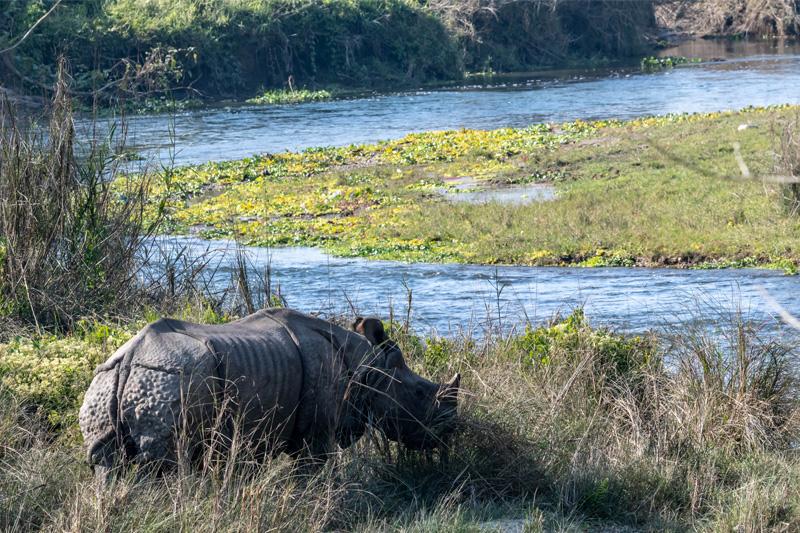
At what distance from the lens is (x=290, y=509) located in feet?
16.9

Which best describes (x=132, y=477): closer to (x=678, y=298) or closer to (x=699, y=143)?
(x=678, y=298)

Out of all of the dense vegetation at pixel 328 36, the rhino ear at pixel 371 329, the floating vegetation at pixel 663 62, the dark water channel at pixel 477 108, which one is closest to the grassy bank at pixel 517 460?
the rhino ear at pixel 371 329

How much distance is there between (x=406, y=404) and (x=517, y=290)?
28.5 feet

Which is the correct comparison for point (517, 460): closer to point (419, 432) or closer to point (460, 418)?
point (460, 418)

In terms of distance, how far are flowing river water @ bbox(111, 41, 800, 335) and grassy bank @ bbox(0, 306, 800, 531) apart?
0.88 m

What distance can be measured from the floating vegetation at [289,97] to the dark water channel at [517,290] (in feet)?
87.5

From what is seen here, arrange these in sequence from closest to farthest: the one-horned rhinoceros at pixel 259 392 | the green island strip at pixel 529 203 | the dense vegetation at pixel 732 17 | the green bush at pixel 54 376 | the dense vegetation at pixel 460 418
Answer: the one-horned rhinoceros at pixel 259 392, the dense vegetation at pixel 460 418, the green bush at pixel 54 376, the green island strip at pixel 529 203, the dense vegetation at pixel 732 17

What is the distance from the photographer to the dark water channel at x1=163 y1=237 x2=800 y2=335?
13000 mm

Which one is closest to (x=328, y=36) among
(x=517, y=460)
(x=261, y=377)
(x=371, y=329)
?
(x=371, y=329)

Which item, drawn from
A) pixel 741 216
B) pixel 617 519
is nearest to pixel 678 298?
pixel 741 216

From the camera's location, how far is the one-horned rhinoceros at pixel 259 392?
5.16 m

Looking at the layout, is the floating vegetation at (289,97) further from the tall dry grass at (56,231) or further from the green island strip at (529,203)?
the tall dry grass at (56,231)

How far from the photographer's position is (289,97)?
145ft

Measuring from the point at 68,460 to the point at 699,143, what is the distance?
19.5 metres
